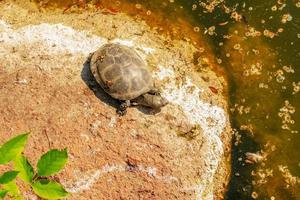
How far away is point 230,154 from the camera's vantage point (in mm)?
6695

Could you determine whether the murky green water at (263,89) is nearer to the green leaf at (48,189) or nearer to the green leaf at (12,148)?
the green leaf at (48,189)

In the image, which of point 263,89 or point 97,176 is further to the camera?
point 263,89

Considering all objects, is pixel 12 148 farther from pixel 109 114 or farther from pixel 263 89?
pixel 263 89

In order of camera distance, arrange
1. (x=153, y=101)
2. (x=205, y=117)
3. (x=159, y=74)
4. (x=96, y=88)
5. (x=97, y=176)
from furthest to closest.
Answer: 1. (x=159, y=74)
2. (x=205, y=117)
3. (x=96, y=88)
4. (x=153, y=101)
5. (x=97, y=176)

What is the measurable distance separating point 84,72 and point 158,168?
1959 mm

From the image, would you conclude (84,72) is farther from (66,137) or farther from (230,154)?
(230,154)

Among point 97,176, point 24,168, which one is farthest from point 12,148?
point 97,176

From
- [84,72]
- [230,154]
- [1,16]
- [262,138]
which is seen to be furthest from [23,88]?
[262,138]

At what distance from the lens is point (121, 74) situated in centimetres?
640

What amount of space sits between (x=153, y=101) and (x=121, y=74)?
630 millimetres

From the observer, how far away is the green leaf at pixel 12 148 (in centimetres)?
188

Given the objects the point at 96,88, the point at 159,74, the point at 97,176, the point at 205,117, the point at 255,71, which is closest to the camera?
the point at 97,176

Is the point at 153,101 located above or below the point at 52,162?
below

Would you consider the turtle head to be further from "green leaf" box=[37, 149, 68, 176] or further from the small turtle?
"green leaf" box=[37, 149, 68, 176]
